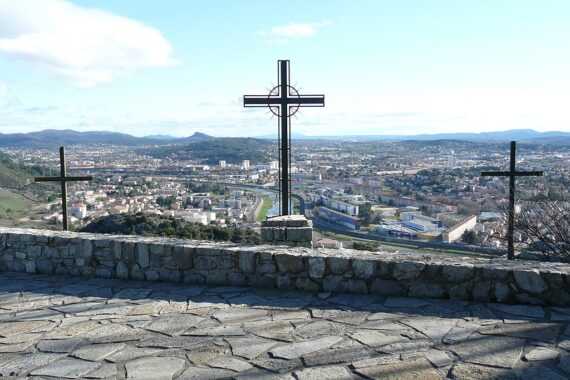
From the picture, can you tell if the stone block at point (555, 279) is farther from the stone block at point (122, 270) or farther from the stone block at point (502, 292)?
the stone block at point (122, 270)

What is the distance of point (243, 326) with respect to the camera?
3951 millimetres

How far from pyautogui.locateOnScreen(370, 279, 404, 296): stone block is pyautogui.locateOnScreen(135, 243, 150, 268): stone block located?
93.2 inches

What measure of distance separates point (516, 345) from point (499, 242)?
4.41 meters

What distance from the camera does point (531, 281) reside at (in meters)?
4.21

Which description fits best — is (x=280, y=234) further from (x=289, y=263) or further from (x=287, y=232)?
(x=289, y=263)

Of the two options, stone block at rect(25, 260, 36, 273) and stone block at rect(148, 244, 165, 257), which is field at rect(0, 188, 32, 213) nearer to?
stone block at rect(25, 260, 36, 273)

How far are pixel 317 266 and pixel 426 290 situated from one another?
3.28ft

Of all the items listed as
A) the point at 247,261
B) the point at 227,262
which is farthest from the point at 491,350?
the point at 227,262

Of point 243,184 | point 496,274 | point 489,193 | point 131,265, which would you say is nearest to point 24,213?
point 243,184

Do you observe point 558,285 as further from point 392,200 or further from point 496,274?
point 392,200

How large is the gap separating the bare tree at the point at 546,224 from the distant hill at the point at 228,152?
1110cm

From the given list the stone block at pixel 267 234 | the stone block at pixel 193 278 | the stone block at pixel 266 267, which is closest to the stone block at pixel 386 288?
the stone block at pixel 266 267

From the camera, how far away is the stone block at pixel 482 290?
4328mm

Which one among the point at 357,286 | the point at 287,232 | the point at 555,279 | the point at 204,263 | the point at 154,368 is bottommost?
the point at 154,368
